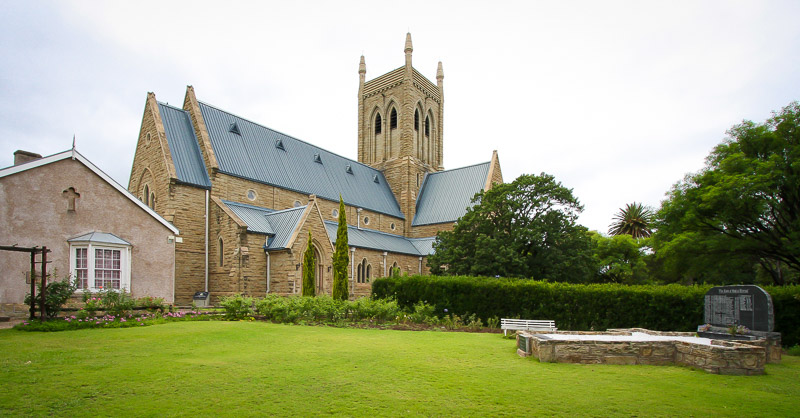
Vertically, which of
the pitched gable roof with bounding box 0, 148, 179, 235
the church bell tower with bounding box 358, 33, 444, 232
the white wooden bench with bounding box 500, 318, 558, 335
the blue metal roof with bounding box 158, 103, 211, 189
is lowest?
the white wooden bench with bounding box 500, 318, 558, 335

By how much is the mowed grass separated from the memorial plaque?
5.18ft

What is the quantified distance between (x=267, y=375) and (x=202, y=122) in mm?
24176

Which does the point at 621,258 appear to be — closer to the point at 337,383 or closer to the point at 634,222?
the point at 634,222

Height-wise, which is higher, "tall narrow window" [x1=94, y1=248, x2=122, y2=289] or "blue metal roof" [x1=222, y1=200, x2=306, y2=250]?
"blue metal roof" [x1=222, y1=200, x2=306, y2=250]

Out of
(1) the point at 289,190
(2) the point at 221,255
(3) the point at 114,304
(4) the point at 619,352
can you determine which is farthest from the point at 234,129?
(4) the point at 619,352

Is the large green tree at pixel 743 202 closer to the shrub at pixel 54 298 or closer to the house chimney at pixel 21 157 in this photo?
the shrub at pixel 54 298

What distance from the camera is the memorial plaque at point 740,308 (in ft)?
39.3

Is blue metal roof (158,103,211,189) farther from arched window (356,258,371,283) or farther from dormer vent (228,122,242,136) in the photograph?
arched window (356,258,371,283)

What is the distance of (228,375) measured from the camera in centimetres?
738

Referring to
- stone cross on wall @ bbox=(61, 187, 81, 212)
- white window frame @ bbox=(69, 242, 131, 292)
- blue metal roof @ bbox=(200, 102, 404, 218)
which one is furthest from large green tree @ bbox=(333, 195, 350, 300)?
stone cross on wall @ bbox=(61, 187, 81, 212)

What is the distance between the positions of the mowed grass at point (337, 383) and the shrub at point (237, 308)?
5.78 metres

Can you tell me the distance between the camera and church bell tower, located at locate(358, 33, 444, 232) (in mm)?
44250

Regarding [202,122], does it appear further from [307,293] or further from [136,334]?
[136,334]

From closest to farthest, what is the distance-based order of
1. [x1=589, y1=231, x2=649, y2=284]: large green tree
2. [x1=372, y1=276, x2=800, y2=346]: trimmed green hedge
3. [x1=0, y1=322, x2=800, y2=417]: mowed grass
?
[x1=0, y1=322, x2=800, y2=417]: mowed grass < [x1=372, y1=276, x2=800, y2=346]: trimmed green hedge < [x1=589, y1=231, x2=649, y2=284]: large green tree
